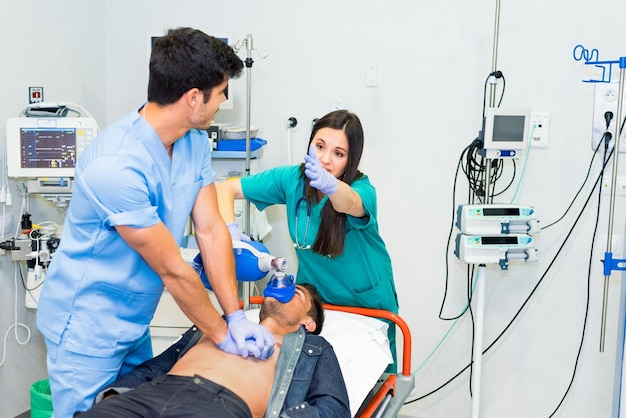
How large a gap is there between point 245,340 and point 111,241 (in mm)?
473

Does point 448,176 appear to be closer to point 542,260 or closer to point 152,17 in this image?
point 542,260

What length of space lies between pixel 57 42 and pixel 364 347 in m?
2.03

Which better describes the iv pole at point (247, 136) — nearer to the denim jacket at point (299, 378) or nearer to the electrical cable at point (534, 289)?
the denim jacket at point (299, 378)

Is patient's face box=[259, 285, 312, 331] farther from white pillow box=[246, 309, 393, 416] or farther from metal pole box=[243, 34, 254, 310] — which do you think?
metal pole box=[243, 34, 254, 310]

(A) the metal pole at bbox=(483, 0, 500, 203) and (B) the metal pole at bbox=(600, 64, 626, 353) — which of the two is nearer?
(B) the metal pole at bbox=(600, 64, 626, 353)

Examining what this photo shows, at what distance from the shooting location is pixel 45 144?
283 centimetres

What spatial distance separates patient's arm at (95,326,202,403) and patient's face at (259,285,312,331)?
0.24 meters

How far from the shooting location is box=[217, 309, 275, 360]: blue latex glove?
75.3 inches

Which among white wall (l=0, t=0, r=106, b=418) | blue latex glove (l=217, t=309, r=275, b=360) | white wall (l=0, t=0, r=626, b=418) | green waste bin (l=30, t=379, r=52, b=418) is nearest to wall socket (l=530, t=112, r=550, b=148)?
white wall (l=0, t=0, r=626, b=418)

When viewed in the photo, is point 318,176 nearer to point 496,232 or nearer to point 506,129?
point 496,232

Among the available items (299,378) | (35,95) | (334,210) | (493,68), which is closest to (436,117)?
(493,68)

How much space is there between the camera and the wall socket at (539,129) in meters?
3.04

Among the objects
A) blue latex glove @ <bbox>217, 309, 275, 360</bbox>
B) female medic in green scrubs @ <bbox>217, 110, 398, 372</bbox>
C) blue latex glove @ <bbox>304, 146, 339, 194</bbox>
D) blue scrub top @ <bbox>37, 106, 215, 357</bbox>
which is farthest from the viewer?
female medic in green scrubs @ <bbox>217, 110, 398, 372</bbox>

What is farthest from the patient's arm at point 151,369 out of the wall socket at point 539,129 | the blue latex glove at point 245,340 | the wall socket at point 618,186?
the wall socket at point 618,186
